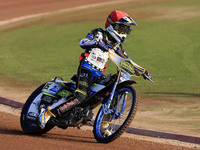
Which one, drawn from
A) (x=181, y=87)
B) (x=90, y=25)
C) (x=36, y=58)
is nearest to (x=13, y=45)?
(x=36, y=58)

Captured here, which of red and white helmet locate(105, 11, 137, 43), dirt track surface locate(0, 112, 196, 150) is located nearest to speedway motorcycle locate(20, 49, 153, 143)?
dirt track surface locate(0, 112, 196, 150)

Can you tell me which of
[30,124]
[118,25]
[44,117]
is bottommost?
[30,124]

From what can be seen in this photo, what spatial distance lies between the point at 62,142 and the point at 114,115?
100 centimetres

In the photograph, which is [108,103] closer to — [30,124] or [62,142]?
[62,142]

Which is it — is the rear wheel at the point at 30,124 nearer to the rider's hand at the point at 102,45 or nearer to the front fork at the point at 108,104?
the front fork at the point at 108,104

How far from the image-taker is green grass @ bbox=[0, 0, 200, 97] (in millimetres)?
13857

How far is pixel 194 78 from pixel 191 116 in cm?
407

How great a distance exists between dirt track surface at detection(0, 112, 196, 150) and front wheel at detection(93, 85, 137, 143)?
0.59ft

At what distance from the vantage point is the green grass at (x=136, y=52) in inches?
546

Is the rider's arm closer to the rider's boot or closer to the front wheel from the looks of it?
the front wheel

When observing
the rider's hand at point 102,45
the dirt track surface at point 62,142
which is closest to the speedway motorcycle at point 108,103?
the rider's hand at point 102,45

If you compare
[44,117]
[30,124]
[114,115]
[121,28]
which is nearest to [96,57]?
[121,28]

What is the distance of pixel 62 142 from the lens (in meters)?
7.52

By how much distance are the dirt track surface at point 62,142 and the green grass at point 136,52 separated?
445cm
